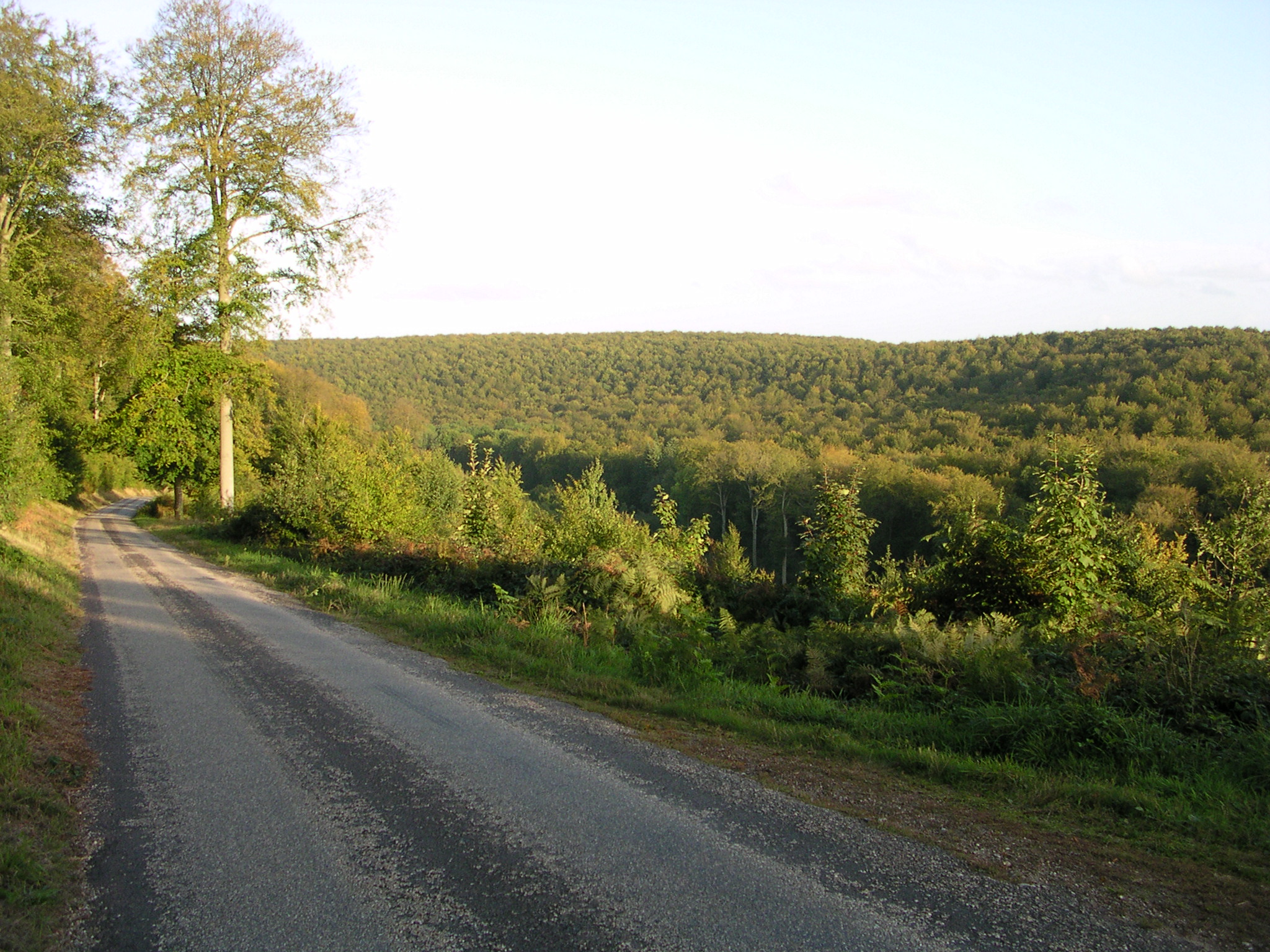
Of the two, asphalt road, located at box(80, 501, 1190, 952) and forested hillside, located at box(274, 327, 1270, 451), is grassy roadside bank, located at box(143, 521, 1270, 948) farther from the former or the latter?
forested hillside, located at box(274, 327, 1270, 451)

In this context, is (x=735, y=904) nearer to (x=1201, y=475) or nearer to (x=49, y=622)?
(x=49, y=622)

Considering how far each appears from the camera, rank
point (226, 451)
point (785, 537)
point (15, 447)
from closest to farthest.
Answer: point (15, 447) < point (226, 451) < point (785, 537)

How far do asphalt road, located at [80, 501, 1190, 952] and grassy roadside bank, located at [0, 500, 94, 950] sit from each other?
0.16 meters

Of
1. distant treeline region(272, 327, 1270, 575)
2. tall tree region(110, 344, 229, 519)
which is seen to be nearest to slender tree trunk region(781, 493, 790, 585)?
distant treeline region(272, 327, 1270, 575)

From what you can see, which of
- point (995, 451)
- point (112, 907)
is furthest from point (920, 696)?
point (995, 451)

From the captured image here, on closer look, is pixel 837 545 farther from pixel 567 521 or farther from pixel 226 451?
pixel 226 451

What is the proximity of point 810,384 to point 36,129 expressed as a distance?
107 metres

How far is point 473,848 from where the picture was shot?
3977mm

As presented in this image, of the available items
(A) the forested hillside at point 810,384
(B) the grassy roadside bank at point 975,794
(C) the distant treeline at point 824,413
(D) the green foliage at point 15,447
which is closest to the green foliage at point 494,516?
(B) the grassy roadside bank at point 975,794

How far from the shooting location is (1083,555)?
9.61 meters

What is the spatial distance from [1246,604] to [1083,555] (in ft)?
5.70

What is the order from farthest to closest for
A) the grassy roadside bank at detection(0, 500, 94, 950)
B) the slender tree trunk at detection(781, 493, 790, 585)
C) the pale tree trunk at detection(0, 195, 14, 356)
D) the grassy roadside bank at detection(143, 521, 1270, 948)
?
the slender tree trunk at detection(781, 493, 790, 585), the pale tree trunk at detection(0, 195, 14, 356), the grassy roadside bank at detection(143, 521, 1270, 948), the grassy roadside bank at detection(0, 500, 94, 950)

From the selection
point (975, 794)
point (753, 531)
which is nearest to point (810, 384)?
point (753, 531)

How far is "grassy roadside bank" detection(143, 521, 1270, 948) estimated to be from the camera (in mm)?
3715
